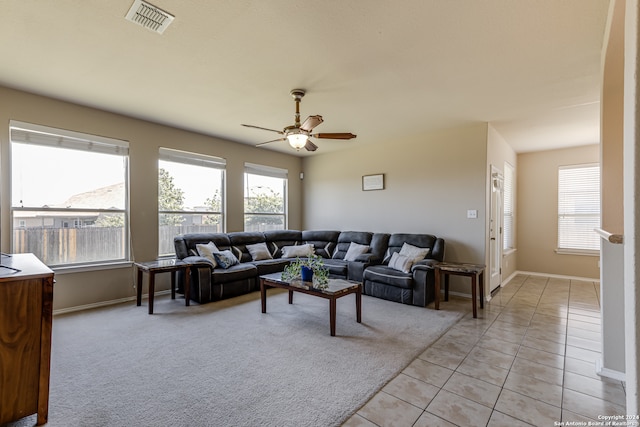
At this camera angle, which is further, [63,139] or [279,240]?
[279,240]

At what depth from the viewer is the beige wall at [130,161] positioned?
333cm

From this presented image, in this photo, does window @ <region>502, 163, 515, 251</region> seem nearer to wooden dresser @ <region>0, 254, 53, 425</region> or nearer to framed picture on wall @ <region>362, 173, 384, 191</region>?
framed picture on wall @ <region>362, 173, 384, 191</region>

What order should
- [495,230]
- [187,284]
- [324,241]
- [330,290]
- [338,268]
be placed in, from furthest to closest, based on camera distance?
[324,241] < [338,268] < [495,230] < [187,284] < [330,290]

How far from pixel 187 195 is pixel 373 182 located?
134 inches

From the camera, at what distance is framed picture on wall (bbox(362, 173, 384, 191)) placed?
5.63 m

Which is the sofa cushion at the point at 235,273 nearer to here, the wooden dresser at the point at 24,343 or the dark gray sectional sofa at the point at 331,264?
the dark gray sectional sofa at the point at 331,264

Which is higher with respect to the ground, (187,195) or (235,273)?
(187,195)

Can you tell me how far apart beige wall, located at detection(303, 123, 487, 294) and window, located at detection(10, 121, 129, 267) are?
149 inches

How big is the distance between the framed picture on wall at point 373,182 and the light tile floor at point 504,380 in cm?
277

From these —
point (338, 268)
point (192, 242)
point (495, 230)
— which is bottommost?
point (338, 268)

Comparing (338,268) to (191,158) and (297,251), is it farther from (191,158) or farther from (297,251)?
(191,158)

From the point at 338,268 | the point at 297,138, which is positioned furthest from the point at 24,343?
the point at 338,268

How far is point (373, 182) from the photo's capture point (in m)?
5.75

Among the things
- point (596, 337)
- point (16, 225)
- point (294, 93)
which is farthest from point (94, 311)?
point (596, 337)
